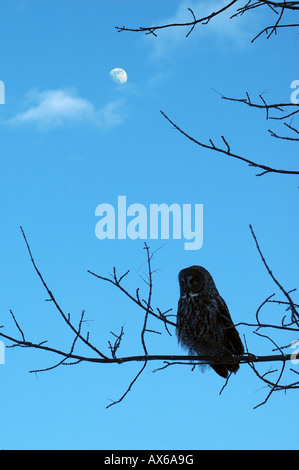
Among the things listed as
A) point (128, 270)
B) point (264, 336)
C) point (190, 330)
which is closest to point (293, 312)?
point (264, 336)

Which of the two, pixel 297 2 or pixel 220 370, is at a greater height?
pixel 297 2

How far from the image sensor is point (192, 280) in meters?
5.63

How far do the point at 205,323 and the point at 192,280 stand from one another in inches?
26.0

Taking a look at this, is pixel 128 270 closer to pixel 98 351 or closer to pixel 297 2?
pixel 98 351

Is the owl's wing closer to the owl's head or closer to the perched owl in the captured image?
the perched owl

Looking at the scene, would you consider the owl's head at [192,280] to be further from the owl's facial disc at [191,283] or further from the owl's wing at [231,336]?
the owl's wing at [231,336]

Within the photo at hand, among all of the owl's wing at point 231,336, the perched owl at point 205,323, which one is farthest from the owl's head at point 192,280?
the owl's wing at point 231,336

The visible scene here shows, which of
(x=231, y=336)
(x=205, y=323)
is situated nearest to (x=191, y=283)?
(x=205, y=323)

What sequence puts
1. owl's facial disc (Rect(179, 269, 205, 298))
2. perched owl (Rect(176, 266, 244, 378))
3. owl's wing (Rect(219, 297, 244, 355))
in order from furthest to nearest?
1. owl's facial disc (Rect(179, 269, 205, 298))
2. owl's wing (Rect(219, 297, 244, 355))
3. perched owl (Rect(176, 266, 244, 378))

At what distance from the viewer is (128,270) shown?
3.41m

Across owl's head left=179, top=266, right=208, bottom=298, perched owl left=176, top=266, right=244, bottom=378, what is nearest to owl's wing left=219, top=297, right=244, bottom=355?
perched owl left=176, top=266, right=244, bottom=378

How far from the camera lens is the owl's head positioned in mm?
5465

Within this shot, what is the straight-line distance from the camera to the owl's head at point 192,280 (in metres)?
5.46
